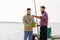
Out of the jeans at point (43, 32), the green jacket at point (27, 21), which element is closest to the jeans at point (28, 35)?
the green jacket at point (27, 21)

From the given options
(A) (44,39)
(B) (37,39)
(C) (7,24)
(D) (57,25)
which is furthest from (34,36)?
(C) (7,24)

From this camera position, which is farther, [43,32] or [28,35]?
[28,35]

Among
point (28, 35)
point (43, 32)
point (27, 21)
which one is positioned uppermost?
point (27, 21)

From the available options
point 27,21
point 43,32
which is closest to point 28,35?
point 27,21

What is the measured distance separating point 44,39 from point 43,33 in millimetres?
168

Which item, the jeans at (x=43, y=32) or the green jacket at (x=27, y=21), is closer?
the jeans at (x=43, y=32)

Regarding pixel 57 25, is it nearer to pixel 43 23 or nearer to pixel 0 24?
pixel 0 24

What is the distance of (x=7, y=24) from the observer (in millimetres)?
14875

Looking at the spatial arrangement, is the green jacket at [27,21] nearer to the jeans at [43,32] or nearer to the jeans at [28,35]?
the jeans at [28,35]

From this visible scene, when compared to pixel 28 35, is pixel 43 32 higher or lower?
higher

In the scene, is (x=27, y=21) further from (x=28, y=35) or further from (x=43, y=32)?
(x=43, y=32)

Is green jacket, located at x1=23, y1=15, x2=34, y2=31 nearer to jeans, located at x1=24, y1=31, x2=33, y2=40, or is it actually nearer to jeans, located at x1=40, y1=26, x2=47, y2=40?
jeans, located at x1=24, y1=31, x2=33, y2=40

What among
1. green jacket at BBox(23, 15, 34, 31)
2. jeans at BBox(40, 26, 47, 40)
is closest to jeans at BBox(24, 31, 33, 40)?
green jacket at BBox(23, 15, 34, 31)

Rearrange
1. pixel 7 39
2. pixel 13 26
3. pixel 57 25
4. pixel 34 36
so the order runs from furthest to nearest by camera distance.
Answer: pixel 13 26 → pixel 57 25 → pixel 7 39 → pixel 34 36
